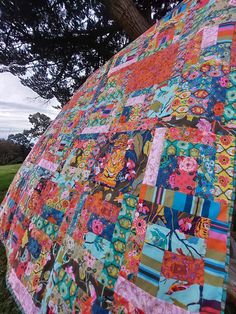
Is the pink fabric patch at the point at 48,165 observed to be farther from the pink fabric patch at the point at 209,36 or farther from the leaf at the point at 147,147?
the pink fabric patch at the point at 209,36

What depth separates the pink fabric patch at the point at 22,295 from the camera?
81 centimetres

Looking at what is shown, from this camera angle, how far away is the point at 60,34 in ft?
9.45

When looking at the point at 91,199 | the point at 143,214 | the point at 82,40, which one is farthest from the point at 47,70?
the point at 143,214

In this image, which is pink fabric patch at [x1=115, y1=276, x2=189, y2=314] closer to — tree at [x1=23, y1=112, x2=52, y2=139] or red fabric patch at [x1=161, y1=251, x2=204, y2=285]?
red fabric patch at [x1=161, y1=251, x2=204, y2=285]

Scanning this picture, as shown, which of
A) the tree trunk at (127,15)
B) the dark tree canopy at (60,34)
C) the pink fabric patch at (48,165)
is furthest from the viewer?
the dark tree canopy at (60,34)

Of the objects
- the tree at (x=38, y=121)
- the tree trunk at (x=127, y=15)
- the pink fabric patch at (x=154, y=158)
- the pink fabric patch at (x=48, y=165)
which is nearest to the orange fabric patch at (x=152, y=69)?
the pink fabric patch at (x=154, y=158)

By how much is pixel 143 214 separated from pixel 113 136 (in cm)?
39

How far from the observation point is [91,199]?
0.85 m

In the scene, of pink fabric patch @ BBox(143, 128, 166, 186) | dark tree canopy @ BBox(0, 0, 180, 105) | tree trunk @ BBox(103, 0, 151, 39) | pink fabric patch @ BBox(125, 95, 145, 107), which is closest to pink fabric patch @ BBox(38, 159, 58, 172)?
pink fabric patch @ BBox(125, 95, 145, 107)

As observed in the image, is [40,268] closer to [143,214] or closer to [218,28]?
[143,214]

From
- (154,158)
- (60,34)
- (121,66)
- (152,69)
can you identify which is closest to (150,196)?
(154,158)

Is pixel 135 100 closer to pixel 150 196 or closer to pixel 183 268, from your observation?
pixel 150 196

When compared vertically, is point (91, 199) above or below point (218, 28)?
below

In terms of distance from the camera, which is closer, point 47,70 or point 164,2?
point 164,2
